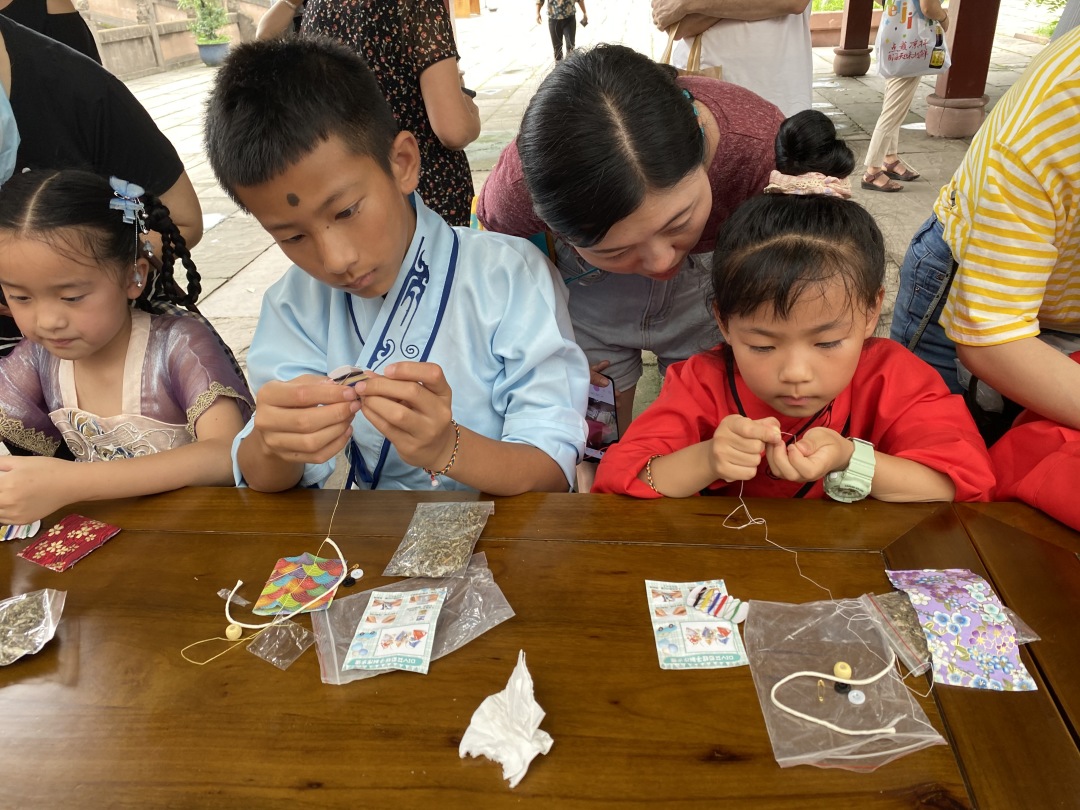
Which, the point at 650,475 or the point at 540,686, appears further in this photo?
the point at 650,475

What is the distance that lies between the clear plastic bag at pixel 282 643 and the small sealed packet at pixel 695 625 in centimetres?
43

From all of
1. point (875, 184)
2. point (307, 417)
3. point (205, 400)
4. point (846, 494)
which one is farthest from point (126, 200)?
point (875, 184)

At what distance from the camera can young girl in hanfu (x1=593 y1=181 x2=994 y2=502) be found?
3.61 ft

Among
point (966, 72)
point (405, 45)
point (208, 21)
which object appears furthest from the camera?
point (208, 21)

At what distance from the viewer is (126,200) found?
4.91 feet

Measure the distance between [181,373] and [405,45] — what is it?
3.65ft

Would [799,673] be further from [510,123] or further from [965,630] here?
[510,123]

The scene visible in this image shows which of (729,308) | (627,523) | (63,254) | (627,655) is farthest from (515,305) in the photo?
(63,254)

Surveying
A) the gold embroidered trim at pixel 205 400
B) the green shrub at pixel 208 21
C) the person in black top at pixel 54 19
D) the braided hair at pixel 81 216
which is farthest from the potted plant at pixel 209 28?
the gold embroidered trim at pixel 205 400

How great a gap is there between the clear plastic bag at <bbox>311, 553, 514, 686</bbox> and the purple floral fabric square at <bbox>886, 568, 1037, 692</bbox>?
482 millimetres

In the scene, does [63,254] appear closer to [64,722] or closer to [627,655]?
[64,722]

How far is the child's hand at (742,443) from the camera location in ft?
3.55

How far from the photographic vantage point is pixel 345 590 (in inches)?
39.1

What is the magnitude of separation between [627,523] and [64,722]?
2.39ft
